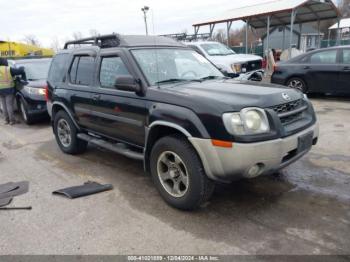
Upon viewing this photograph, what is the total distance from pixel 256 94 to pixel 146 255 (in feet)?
6.33

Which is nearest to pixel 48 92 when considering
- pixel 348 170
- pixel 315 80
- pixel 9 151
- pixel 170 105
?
pixel 9 151

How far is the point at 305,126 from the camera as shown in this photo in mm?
3727

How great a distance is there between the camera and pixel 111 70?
15.3 ft

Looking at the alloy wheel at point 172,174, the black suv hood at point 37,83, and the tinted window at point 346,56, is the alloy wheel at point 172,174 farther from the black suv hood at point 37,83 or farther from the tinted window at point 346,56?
the tinted window at point 346,56

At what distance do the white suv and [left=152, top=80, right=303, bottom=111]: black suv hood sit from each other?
6.79 metres

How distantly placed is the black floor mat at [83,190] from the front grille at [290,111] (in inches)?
94.1

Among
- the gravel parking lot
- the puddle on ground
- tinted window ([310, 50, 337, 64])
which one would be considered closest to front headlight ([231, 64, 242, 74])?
tinted window ([310, 50, 337, 64])

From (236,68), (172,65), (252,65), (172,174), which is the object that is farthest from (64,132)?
(252,65)

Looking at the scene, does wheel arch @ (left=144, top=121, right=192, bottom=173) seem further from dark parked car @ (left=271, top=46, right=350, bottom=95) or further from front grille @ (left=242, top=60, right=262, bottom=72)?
front grille @ (left=242, top=60, right=262, bottom=72)

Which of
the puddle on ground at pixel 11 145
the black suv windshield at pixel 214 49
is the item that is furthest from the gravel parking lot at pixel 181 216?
the black suv windshield at pixel 214 49

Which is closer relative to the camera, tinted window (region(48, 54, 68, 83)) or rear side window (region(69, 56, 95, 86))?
rear side window (region(69, 56, 95, 86))

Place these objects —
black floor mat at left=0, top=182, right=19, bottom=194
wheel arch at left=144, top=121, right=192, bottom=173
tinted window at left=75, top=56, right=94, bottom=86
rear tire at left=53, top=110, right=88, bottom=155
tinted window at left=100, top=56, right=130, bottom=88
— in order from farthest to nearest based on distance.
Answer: rear tire at left=53, top=110, right=88, bottom=155, tinted window at left=75, top=56, right=94, bottom=86, black floor mat at left=0, top=182, right=19, bottom=194, tinted window at left=100, top=56, right=130, bottom=88, wheel arch at left=144, top=121, right=192, bottom=173

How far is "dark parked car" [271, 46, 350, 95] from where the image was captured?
30.2 feet

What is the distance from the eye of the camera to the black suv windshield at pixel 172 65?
13.9 ft
